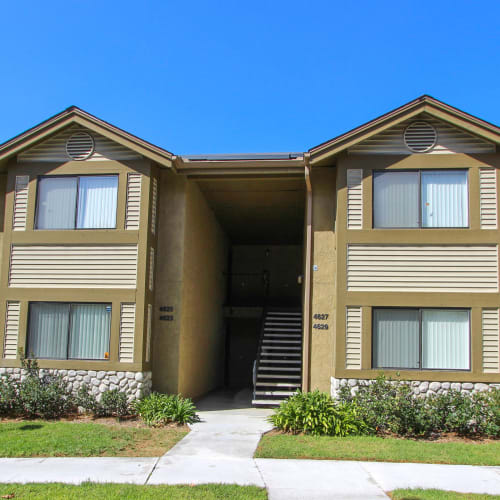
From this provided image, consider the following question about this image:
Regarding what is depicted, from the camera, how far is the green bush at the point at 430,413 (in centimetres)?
1012

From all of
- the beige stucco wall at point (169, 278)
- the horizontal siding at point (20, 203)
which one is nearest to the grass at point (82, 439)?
the beige stucco wall at point (169, 278)

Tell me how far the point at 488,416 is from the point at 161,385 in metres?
6.83

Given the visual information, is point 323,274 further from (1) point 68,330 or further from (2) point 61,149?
(2) point 61,149

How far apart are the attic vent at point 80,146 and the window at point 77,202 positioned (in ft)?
1.72

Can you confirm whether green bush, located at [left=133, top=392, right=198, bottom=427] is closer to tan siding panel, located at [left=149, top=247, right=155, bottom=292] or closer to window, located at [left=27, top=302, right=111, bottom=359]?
window, located at [left=27, top=302, right=111, bottom=359]

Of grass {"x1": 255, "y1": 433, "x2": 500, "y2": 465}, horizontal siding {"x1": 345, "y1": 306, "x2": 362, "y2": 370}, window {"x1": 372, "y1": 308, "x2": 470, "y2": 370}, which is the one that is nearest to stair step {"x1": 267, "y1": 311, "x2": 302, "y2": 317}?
horizontal siding {"x1": 345, "y1": 306, "x2": 362, "y2": 370}

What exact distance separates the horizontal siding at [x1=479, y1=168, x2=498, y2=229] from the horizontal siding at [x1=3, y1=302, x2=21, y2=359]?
405 inches

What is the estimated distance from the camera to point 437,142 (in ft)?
38.8

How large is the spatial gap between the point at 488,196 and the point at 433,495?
22.7 ft

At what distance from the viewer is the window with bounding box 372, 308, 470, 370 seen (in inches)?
441

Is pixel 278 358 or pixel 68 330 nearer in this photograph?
pixel 68 330

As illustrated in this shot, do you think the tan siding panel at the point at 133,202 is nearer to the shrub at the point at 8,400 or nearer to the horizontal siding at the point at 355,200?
the shrub at the point at 8,400

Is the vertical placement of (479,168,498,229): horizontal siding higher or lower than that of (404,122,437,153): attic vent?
lower

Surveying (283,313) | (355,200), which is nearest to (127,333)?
(355,200)
